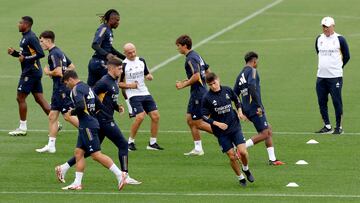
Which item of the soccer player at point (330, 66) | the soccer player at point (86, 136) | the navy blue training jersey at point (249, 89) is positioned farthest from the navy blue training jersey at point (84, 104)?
the soccer player at point (330, 66)

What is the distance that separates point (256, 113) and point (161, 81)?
10370 mm

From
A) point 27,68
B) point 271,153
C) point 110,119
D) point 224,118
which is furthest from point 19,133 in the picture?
point 224,118

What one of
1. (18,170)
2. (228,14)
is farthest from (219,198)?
(228,14)

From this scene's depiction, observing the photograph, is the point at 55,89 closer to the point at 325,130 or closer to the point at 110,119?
the point at 110,119

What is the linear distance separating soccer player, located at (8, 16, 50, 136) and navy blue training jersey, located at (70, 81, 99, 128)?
5298mm

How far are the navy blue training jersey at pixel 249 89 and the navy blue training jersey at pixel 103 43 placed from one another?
147 inches

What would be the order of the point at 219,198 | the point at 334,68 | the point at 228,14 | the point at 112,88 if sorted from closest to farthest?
1. the point at 219,198
2. the point at 112,88
3. the point at 334,68
4. the point at 228,14

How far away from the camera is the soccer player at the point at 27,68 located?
25.1m

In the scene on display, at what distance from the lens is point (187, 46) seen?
2323 centimetres

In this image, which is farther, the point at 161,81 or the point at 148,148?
the point at 161,81

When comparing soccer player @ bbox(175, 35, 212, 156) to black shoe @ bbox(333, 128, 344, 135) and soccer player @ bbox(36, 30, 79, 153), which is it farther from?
black shoe @ bbox(333, 128, 344, 135)

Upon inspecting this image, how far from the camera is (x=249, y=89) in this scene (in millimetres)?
22250

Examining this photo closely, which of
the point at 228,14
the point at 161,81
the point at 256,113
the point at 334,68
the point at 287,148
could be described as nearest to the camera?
the point at 256,113

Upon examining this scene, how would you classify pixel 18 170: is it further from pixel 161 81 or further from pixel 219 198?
pixel 161 81
